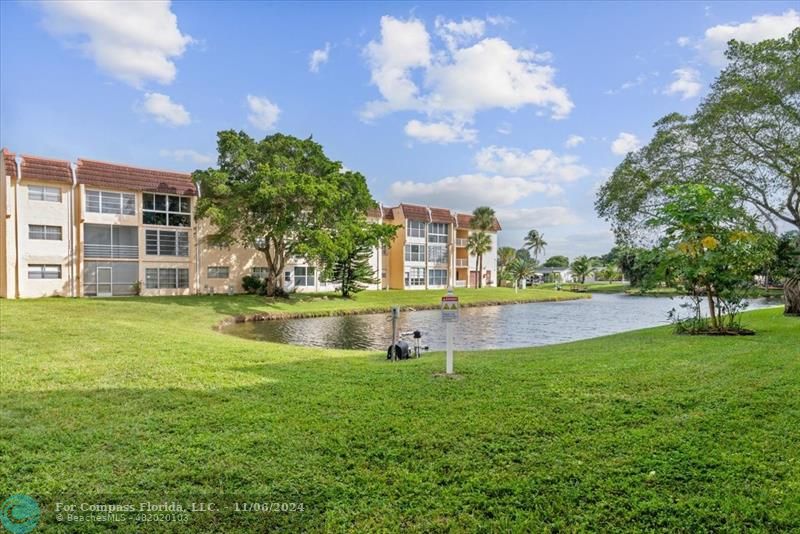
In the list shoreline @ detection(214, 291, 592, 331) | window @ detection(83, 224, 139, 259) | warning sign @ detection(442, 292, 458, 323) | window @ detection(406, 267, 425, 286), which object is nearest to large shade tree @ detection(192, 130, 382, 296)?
shoreline @ detection(214, 291, 592, 331)

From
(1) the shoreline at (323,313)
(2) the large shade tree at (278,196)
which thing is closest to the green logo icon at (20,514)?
(1) the shoreline at (323,313)

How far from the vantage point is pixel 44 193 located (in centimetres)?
2553

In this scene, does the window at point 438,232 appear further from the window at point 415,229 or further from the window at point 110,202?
the window at point 110,202

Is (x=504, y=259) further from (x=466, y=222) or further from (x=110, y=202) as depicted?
(x=110, y=202)

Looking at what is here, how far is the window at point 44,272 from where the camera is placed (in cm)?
2516

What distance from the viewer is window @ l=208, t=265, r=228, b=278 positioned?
31.5 m

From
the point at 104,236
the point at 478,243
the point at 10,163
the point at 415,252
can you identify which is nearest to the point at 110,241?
the point at 104,236

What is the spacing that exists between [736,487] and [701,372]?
382cm

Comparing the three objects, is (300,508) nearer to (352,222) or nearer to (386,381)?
(386,381)

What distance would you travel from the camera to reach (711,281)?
11.6 metres

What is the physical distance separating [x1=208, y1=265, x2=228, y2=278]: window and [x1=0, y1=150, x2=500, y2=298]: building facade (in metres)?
0.07

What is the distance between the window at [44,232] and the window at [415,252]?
2866 cm

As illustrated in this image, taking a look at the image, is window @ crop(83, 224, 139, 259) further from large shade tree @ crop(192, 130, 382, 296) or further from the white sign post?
the white sign post

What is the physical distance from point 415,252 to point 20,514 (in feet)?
142
